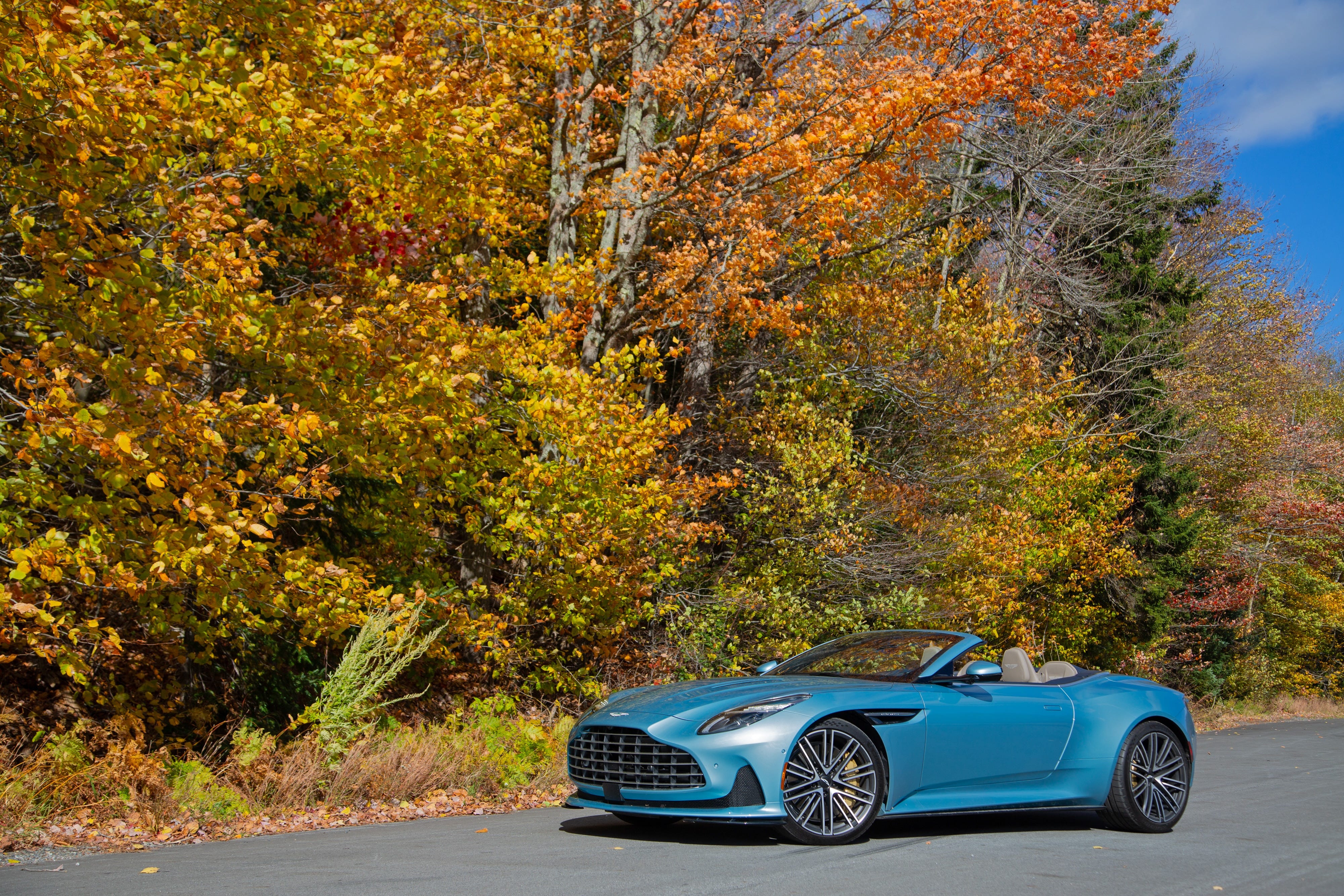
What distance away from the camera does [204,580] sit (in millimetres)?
7512

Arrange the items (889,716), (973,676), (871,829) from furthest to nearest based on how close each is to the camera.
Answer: (973,676), (871,829), (889,716)

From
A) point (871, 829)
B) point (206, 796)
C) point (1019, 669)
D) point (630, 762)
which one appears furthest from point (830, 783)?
point (206, 796)

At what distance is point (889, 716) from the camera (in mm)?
6379

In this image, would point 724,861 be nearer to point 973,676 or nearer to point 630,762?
point 630,762

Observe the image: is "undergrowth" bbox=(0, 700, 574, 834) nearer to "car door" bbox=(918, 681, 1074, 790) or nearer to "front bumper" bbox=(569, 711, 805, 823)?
"front bumper" bbox=(569, 711, 805, 823)

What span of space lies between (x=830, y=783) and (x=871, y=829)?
0.69 meters

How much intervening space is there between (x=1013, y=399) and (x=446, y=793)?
13979 mm

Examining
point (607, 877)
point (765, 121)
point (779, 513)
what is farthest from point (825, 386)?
point (607, 877)

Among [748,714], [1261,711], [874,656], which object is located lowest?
[1261,711]

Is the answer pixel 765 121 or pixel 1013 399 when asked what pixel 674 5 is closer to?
pixel 765 121

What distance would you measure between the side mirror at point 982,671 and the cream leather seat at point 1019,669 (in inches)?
21.2

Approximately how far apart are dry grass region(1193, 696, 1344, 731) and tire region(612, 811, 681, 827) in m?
17.2

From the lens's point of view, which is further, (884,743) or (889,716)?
(889,716)

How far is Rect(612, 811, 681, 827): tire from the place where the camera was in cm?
633
